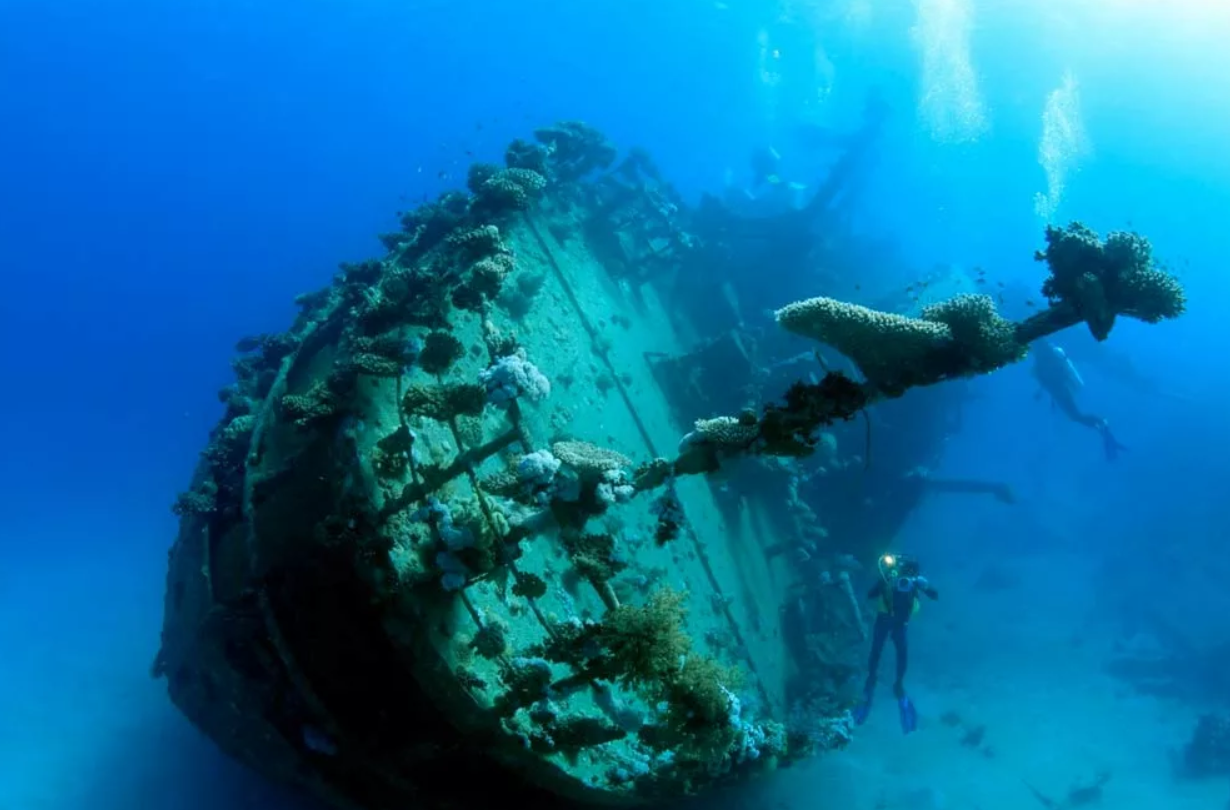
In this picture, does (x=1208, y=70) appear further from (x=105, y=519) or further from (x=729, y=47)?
(x=105, y=519)

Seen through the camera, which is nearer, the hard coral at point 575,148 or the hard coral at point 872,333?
the hard coral at point 872,333

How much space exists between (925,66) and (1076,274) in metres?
101

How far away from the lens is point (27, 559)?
41781 millimetres

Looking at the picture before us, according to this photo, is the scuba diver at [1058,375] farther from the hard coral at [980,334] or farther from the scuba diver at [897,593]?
the hard coral at [980,334]

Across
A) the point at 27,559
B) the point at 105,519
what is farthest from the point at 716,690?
the point at 105,519

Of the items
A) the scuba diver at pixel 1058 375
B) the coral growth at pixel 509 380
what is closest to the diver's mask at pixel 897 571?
the coral growth at pixel 509 380

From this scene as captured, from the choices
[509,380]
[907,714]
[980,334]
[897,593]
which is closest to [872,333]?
[980,334]

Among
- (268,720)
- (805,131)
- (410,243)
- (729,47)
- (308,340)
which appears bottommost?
(268,720)

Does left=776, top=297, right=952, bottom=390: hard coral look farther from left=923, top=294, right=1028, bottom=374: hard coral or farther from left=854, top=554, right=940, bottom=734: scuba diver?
left=854, top=554, right=940, bottom=734: scuba diver

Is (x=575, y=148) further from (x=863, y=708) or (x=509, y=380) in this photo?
(x=863, y=708)

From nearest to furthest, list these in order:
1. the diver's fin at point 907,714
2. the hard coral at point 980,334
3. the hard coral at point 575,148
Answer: the hard coral at point 980,334
the diver's fin at point 907,714
the hard coral at point 575,148

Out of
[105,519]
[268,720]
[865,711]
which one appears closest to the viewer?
[268,720]

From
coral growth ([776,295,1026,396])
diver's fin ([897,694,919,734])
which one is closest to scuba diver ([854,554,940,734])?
diver's fin ([897,694,919,734])

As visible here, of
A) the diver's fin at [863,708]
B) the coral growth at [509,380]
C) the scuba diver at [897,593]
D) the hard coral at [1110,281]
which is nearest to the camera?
the hard coral at [1110,281]
